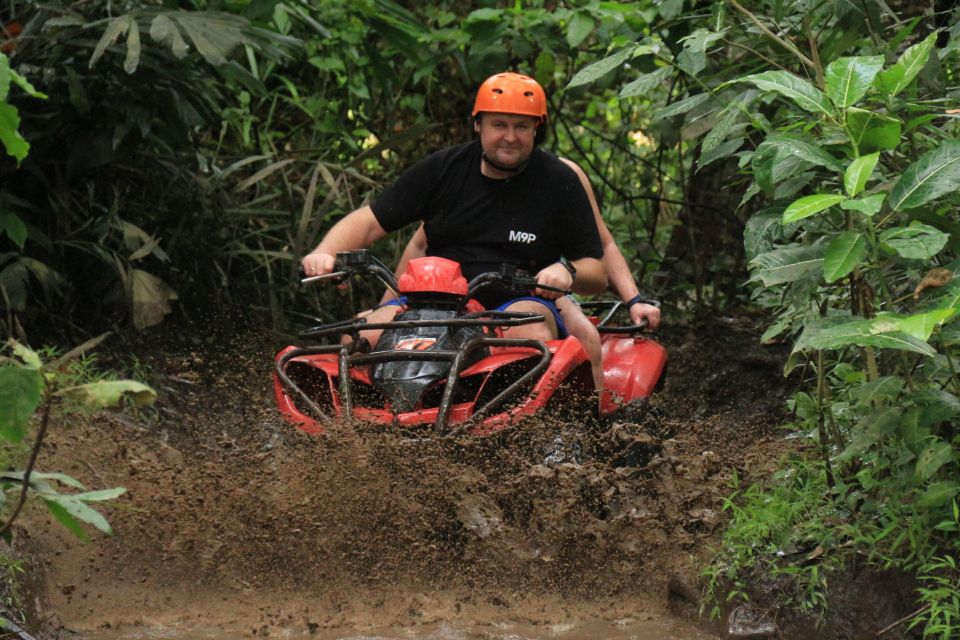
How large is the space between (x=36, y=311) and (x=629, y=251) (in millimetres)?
4290

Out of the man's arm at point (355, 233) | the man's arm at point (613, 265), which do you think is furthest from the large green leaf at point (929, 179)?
the man's arm at point (355, 233)

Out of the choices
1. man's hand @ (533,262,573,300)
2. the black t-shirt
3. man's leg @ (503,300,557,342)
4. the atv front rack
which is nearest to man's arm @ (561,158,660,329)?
the black t-shirt

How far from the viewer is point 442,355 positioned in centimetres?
449

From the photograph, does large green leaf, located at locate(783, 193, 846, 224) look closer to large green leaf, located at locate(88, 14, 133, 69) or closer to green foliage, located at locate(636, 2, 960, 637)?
green foliage, located at locate(636, 2, 960, 637)

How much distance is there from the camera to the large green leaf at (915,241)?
10.6 feet

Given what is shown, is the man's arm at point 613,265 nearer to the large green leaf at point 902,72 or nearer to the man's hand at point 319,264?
the man's hand at point 319,264

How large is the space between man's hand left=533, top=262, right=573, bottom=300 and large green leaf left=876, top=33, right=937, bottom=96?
1.58 meters

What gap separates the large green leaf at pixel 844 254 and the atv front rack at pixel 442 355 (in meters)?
1.47

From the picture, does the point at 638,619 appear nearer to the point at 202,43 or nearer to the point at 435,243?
the point at 435,243

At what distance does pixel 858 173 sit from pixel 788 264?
1.78 ft

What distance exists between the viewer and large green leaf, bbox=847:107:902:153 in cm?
341

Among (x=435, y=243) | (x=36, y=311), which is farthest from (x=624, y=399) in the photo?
(x=36, y=311)

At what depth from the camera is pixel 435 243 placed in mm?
5633

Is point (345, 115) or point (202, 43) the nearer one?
point (202, 43)
